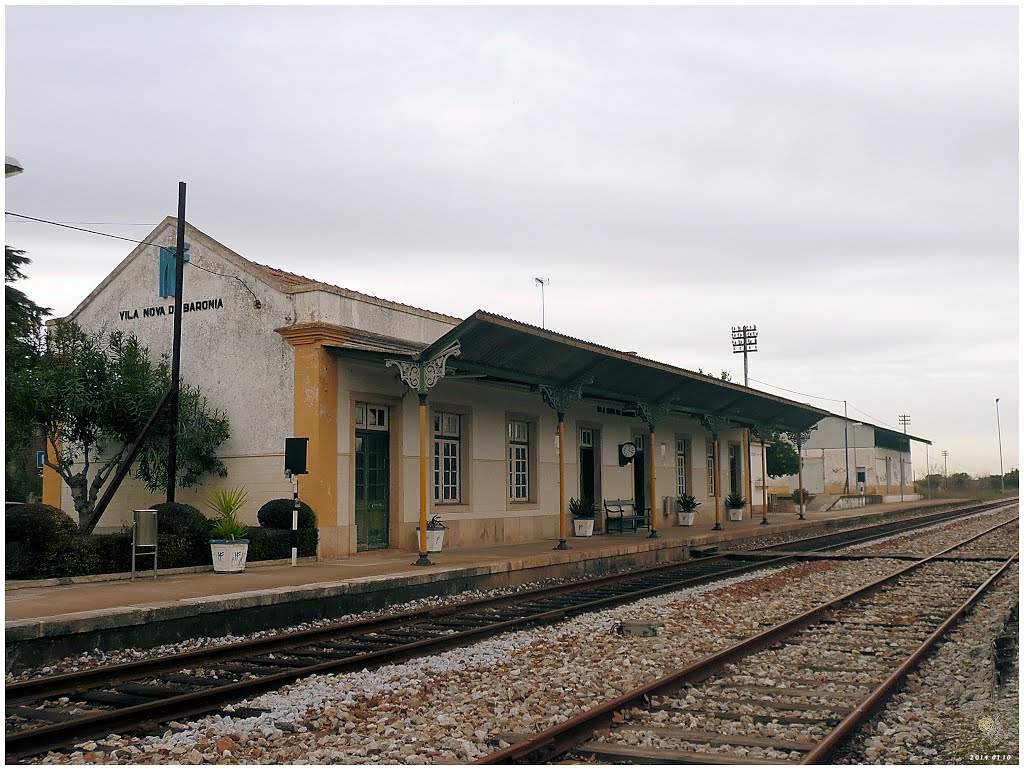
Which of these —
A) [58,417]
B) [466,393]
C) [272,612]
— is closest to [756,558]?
[466,393]

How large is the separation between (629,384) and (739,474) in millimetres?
13450

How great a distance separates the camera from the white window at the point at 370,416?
15.4 meters

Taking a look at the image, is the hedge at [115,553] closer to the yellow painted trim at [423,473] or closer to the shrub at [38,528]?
the shrub at [38,528]

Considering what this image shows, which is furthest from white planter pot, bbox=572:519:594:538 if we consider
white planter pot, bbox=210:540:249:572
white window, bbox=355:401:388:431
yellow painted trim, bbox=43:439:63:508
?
yellow painted trim, bbox=43:439:63:508

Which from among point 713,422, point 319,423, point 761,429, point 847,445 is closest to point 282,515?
point 319,423

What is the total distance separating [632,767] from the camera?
504cm

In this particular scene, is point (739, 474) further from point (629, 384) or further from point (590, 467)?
point (629, 384)

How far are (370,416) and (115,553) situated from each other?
4.80 metres

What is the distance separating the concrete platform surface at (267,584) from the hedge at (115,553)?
24cm

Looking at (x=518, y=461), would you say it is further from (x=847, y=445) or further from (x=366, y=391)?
(x=847, y=445)

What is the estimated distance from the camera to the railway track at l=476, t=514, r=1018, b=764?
5328 mm

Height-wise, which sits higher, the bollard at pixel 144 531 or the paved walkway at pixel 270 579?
the bollard at pixel 144 531

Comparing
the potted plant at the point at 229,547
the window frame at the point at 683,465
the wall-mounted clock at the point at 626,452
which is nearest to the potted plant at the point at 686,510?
the window frame at the point at 683,465

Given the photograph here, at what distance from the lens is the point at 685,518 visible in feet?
82.8
